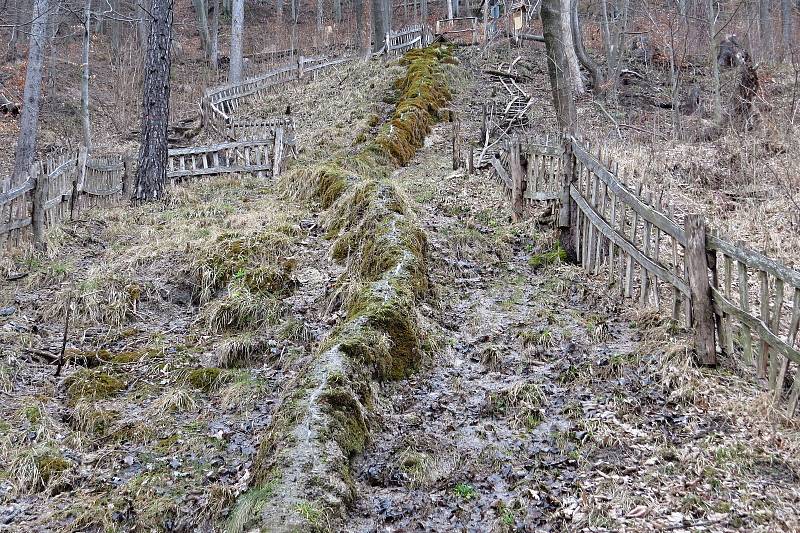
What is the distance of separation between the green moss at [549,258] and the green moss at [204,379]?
185 inches

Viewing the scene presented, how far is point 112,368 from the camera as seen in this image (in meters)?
6.36

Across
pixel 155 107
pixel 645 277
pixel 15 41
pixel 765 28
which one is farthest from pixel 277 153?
pixel 15 41

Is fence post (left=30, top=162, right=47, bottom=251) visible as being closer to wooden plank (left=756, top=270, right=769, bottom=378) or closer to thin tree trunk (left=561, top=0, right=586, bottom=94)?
wooden plank (left=756, top=270, right=769, bottom=378)

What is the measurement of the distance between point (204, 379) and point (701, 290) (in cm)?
481

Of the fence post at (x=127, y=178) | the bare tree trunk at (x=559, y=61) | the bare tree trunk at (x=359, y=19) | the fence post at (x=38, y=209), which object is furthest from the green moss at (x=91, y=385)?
the bare tree trunk at (x=359, y=19)

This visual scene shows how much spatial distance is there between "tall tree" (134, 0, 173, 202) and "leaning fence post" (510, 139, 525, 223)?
7254 millimetres

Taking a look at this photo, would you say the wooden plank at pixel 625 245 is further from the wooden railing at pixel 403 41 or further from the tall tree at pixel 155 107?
the wooden railing at pixel 403 41

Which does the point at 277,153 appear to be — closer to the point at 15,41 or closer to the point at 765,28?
the point at 765,28

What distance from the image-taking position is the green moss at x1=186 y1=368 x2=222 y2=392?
602cm

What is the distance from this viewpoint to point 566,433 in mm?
4973

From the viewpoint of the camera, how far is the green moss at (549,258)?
871cm

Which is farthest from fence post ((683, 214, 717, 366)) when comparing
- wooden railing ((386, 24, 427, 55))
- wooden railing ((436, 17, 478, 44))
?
wooden railing ((436, 17, 478, 44))

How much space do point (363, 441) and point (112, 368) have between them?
315cm

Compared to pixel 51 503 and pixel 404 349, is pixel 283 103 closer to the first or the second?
pixel 404 349
